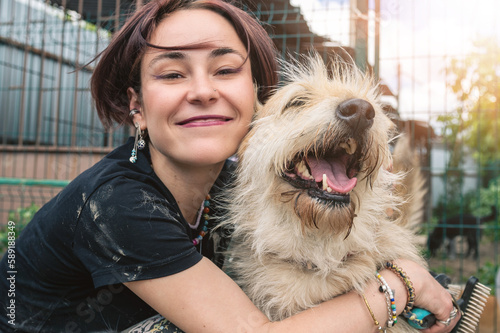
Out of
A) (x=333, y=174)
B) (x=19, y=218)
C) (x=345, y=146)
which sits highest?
(x=345, y=146)

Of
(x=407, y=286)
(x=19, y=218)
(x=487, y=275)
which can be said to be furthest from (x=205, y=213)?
(x=487, y=275)

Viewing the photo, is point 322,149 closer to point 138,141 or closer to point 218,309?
point 218,309

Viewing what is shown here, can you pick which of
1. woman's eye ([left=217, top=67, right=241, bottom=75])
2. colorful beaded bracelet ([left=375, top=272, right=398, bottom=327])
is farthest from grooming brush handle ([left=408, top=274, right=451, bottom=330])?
woman's eye ([left=217, top=67, right=241, bottom=75])

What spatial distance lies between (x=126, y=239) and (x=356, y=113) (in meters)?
0.90

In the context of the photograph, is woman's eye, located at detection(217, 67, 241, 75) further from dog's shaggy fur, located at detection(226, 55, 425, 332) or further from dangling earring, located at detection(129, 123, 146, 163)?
dangling earring, located at detection(129, 123, 146, 163)

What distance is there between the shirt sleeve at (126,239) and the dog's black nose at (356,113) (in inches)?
28.0

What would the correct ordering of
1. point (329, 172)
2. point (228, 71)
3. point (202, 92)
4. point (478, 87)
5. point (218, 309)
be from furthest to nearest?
point (478, 87), point (228, 71), point (202, 92), point (329, 172), point (218, 309)

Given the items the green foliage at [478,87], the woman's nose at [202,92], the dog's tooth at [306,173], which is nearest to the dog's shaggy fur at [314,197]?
the dog's tooth at [306,173]

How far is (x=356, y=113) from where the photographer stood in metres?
1.41

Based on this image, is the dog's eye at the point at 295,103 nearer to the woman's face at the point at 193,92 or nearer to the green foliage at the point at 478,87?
the woman's face at the point at 193,92

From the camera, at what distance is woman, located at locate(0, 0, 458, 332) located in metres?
1.41

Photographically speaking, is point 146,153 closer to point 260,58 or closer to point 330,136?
point 260,58

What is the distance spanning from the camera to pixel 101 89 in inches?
79.4

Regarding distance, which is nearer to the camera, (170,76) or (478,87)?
(170,76)
